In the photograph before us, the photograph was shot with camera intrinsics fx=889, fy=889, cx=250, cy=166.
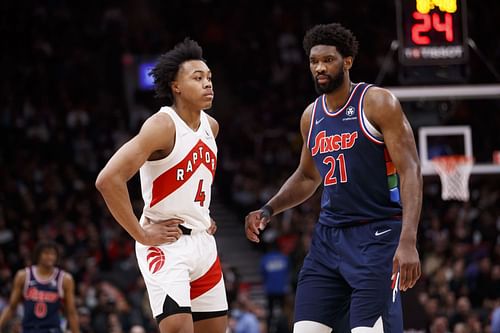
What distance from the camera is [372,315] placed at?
4949 millimetres

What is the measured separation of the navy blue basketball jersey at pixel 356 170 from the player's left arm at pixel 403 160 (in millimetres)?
95

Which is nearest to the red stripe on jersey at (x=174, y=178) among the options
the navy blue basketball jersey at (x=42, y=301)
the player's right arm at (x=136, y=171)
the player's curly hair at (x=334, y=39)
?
the player's right arm at (x=136, y=171)

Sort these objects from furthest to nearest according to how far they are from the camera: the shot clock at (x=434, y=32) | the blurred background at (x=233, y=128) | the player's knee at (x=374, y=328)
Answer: the blurred background at (x=233, y=128)
the shot clock at (x=434, y=32)
the player's knee at (x=374, y=328)

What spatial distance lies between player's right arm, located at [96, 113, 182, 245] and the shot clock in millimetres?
5670

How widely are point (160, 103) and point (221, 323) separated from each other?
14724 mm

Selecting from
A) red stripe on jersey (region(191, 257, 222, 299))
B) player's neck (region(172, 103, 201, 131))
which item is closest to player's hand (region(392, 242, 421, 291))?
red stripe on jersey (region(191, 257, 222, 299))

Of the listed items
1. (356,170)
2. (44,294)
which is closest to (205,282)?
(356,170)

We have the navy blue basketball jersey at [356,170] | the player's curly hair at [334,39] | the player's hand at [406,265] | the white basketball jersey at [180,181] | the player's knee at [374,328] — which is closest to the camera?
the player's hand at [406,265]

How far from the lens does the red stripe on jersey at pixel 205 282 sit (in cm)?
545

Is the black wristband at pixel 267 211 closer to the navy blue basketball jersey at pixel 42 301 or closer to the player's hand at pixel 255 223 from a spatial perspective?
the player's hand at pixel 255 223

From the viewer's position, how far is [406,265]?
184 inches

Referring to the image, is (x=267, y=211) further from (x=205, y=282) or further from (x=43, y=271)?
(x=43, y=271)

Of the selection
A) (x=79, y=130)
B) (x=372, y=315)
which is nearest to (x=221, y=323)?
(x=372, y=315)

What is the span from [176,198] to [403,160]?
1.39 meters
